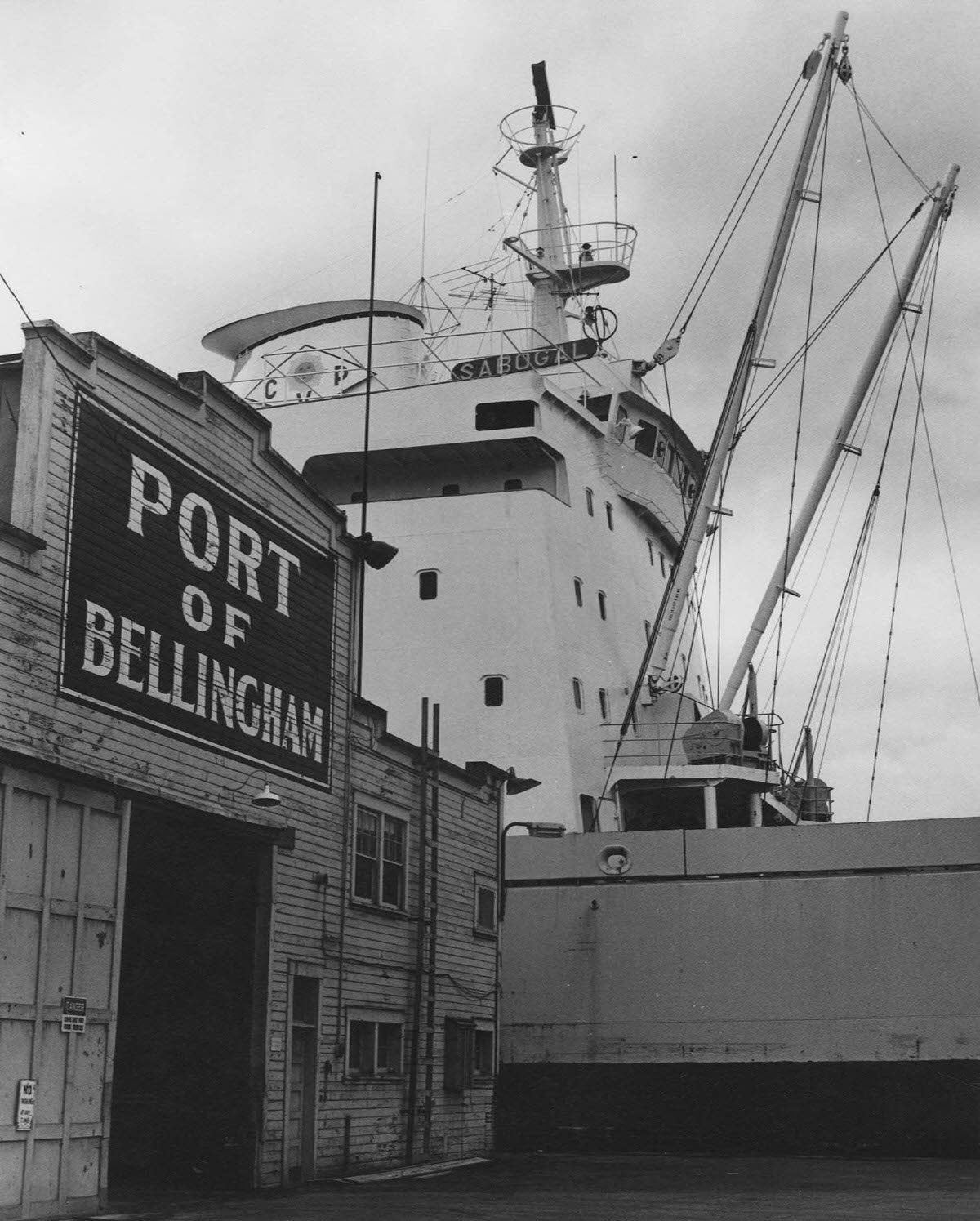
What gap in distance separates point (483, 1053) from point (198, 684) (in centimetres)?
1018

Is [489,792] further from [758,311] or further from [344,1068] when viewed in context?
[758,311]

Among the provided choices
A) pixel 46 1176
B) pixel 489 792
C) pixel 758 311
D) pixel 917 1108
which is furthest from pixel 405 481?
pixel 46 1176

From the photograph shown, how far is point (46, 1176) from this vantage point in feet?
43.3

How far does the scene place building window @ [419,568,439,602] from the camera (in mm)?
32969

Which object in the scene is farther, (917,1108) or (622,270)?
(622,270)

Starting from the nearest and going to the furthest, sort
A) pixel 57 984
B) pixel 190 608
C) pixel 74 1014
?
pixel 57 984, pixel 74 1014, pixel 190 608

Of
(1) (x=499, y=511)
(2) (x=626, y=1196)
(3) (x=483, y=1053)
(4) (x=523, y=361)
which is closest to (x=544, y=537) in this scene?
(1) (x=499, y=511)

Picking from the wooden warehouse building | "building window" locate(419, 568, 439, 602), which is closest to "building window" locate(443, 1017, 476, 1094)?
the wooden warehouse building

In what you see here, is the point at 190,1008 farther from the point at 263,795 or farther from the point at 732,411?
the point at 732,411

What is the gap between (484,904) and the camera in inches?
947

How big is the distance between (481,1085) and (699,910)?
5.64 meters

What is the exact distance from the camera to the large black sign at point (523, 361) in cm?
3691

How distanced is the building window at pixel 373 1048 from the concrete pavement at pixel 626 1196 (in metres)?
1.55

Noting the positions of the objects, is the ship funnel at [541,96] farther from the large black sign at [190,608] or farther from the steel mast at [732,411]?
the large black sign at [190,608]
